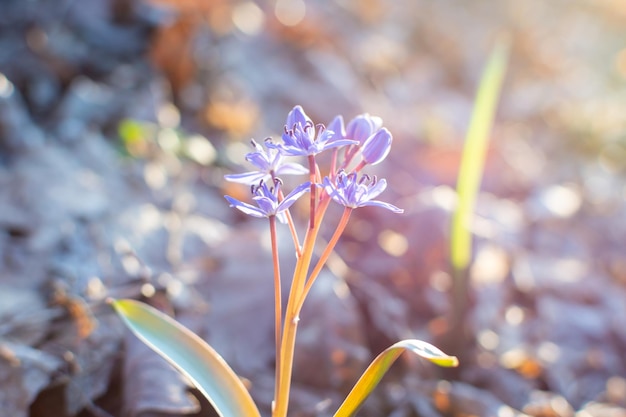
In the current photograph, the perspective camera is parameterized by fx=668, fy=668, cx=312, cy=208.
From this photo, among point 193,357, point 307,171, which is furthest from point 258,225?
point 307,171

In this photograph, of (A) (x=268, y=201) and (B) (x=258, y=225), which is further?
(B) (x=258, y=225)

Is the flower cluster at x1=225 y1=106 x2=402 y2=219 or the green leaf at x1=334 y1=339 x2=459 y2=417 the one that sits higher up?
the flower cluster at x1=225 y1=106 x2=402 y2=219

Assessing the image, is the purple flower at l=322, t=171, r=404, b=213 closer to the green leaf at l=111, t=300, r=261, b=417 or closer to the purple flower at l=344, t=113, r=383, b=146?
the purple flower at l=344, t=113, r=383, b=146

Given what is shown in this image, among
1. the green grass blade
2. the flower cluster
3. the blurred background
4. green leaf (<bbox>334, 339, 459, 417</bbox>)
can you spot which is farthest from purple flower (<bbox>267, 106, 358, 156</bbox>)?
the green grass blade

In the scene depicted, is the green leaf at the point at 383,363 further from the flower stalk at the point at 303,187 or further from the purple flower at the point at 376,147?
the purple flower at the point at 376,147

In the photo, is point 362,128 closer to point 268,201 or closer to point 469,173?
point 268,201

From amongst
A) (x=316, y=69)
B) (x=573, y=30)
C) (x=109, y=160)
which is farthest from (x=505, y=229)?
(x=573, y=30)

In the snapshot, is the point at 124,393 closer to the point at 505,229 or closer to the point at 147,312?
the point at 147,312
